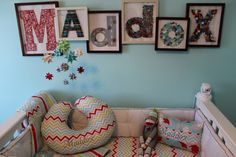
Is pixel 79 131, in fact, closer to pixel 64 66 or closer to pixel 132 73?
pixel 64 66

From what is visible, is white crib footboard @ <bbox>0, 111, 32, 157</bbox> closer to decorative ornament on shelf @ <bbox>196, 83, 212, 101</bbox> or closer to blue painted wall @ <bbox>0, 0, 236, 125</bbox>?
blue painted wall @ <bbox>0, 0, 236, 125</bbox>

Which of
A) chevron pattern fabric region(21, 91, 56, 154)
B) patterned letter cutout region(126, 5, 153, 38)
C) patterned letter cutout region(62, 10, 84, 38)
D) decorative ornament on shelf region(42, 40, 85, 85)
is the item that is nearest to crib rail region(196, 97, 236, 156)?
patterned letter cutout region(126, 5, 153, 38)

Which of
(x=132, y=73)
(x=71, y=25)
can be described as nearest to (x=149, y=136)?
(x=132, y=73)

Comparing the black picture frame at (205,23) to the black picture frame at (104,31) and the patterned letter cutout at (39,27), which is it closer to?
the black picture frame at (104,31)

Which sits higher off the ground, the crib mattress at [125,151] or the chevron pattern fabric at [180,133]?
the chevron pattern fabric at [180,133]

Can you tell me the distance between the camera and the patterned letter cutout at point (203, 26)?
155 centimetres

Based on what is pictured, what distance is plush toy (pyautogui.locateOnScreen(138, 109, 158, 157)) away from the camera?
4.97ft

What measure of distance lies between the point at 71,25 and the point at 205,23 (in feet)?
3.25

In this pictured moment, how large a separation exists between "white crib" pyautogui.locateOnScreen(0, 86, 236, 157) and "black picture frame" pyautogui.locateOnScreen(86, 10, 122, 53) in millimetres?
493

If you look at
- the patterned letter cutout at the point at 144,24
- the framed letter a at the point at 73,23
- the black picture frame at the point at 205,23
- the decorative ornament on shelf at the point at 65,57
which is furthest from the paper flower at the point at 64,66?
the black picture frame at the point at 205,23

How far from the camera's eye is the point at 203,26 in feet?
5.18

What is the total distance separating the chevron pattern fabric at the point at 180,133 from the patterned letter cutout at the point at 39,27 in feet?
3.40

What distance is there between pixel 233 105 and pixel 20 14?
1.84m

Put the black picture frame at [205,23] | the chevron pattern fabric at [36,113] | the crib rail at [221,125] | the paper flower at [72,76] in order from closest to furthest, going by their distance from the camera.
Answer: the crib rail at [221,125], the chevron pattern fabric at [36,113], the black picture frame at [205,23], the paper flower at [72,76]
